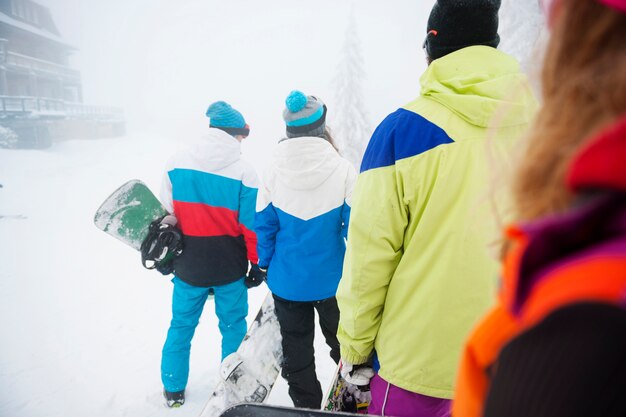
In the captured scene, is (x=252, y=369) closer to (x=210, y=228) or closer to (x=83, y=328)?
(x=210, y=228)

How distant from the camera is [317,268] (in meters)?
3.10

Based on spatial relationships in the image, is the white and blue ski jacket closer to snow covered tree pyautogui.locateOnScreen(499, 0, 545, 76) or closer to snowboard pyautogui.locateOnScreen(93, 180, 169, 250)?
snowboard pyautogui.locateOnScreen(93, 180, 169, 250)

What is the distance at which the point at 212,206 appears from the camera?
356 centimetres

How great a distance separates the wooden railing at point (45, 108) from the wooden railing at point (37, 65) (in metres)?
4.27

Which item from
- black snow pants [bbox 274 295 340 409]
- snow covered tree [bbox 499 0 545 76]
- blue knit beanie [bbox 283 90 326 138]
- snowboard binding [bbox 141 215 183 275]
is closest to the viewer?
blue knit beanie [bbox 283 90 326 138]

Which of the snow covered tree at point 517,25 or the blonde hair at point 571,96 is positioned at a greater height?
the snow covered tree at point 517,25

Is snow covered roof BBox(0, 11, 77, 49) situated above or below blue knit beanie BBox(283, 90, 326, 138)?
above

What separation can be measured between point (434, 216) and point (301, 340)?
88.4 inches

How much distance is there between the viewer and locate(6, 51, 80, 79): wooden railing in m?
29.6

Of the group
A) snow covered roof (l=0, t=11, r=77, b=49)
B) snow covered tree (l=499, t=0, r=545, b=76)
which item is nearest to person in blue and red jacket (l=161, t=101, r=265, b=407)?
snow covered tree (l=499, t=0, r=545, b=76)

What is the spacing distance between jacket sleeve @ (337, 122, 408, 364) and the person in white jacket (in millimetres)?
1196

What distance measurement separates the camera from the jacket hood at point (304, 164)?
2904 mm

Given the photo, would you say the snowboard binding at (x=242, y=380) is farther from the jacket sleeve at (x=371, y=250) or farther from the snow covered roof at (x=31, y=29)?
the snow covered roof at (x=31, y=29)

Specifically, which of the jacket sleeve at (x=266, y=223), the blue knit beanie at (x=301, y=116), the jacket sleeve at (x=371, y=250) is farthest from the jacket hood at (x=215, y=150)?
the jacket sleeve at (x=371, y=250)
